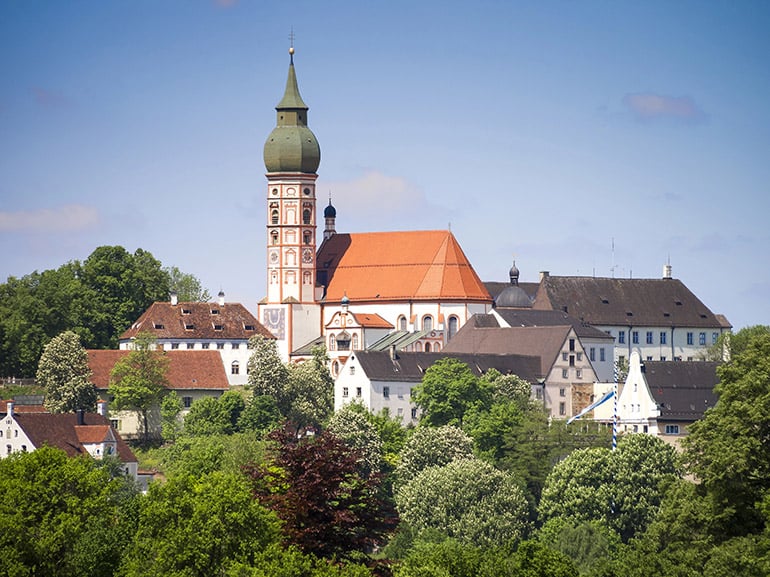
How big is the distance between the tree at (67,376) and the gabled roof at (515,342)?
21.6 meters

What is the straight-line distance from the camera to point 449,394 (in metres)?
121

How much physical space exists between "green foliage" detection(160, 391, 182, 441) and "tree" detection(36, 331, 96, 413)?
12.3 ft

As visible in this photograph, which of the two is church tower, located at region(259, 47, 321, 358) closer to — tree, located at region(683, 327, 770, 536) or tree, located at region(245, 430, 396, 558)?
tree, located at region(683, 327, 770, 536)

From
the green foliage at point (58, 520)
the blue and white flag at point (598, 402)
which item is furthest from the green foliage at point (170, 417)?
the green foliage at point (58, 520)

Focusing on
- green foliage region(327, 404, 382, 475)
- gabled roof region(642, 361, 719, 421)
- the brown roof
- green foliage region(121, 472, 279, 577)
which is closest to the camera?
green foliage region(121, 472, 279, 577)

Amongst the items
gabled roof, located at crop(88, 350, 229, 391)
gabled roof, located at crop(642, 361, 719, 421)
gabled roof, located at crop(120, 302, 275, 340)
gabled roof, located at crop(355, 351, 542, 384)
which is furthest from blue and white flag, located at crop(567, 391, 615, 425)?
gabled roof, located at crop(120, 302, 275, 340)

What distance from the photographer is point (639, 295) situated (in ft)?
504

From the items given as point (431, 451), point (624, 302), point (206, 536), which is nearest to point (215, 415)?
point (431, 451)

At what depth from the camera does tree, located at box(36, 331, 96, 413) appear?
410 ft

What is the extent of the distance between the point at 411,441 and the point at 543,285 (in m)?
41.7

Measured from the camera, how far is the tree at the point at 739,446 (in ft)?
224

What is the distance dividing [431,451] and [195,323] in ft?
105

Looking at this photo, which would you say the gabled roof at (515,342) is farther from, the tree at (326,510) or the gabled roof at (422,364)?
the tree at (326,510)

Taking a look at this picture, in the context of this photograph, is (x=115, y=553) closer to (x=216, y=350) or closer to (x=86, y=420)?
(x=86, y=420)
